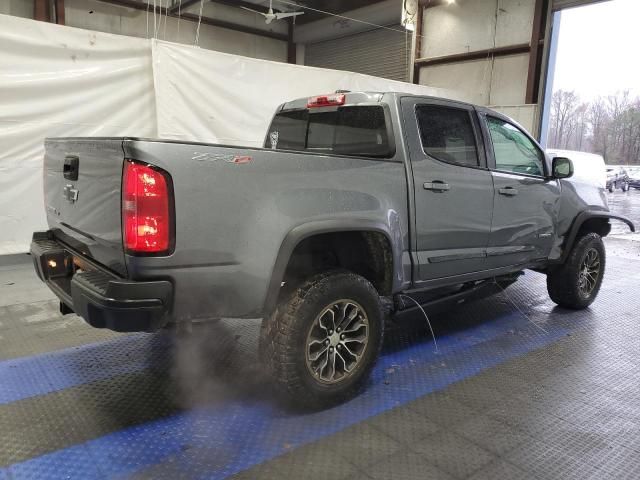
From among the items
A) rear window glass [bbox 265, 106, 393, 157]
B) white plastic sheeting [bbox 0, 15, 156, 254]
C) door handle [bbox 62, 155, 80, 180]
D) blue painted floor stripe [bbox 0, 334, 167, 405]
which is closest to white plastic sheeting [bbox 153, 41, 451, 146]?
white plastic sheeting [bbox 0, 15, 156, 254]

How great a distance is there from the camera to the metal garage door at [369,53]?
12758 millimetres

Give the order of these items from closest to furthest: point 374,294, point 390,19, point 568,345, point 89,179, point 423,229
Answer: point 89,179 → point 374,294 → point 423,229 → point 568,345 → point 390,19

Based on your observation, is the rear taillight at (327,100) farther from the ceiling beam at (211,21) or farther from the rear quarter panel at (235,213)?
the ceiling beam at (211,21)

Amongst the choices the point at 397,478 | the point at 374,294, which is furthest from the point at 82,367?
the point at 397,478

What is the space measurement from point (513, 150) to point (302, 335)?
8.05 ft

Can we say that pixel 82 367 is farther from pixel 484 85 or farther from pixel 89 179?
pixel 484 85

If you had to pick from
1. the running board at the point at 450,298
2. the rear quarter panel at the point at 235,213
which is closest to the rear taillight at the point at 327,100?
the rear quarter panel at the point at 235,213

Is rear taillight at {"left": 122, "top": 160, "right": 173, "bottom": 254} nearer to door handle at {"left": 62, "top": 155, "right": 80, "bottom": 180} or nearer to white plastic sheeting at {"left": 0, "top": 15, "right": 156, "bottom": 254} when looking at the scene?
door handle at {"left": 62, "top": 155, "right": 80, "bottom": 180}

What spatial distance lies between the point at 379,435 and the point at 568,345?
2117mm

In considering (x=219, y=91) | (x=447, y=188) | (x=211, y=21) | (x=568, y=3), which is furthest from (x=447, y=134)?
(x=211, y=21)

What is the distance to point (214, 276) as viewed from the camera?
227 centimetres

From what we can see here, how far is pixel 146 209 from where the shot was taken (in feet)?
6.84

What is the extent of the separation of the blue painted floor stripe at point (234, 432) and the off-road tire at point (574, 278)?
147cm

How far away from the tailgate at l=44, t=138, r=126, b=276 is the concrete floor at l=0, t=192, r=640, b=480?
89 centimetres
